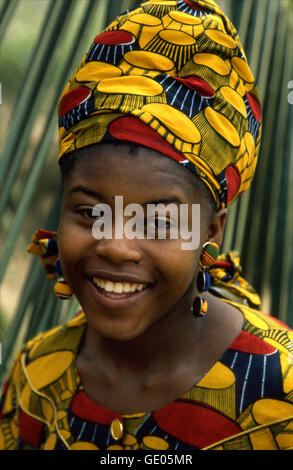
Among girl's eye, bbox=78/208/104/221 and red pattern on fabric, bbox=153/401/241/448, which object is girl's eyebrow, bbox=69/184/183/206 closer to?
girl's eye, bbox=78/208/104/221

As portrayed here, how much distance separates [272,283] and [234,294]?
49 cm

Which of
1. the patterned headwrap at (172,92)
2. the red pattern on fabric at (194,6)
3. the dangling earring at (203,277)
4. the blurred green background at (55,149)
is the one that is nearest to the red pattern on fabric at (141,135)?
the patterned headwrap at (172,92)

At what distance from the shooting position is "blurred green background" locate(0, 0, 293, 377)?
2.05 metres

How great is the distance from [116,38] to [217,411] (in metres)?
0.97

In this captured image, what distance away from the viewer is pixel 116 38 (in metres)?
1.41

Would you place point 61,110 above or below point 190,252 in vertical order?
above

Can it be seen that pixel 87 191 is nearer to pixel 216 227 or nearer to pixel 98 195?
pixel 98 195

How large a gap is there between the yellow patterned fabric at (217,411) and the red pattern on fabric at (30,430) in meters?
0.05

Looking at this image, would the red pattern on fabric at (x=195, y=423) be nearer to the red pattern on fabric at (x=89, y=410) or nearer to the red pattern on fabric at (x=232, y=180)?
the red pattern on fabric at (x=89, y=410)

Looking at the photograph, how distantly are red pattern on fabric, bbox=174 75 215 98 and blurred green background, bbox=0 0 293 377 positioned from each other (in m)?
0.82

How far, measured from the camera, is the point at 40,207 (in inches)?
86.7

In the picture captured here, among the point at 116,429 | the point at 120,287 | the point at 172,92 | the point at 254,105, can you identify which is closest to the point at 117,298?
the point at 120,287

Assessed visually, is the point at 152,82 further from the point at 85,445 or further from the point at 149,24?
the point at 85,445
